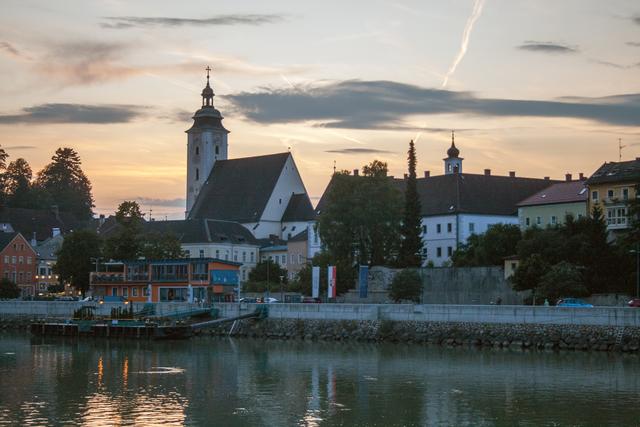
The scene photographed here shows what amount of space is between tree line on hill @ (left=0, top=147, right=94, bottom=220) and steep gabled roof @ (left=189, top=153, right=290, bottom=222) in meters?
41.7

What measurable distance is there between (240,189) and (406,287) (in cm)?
5992

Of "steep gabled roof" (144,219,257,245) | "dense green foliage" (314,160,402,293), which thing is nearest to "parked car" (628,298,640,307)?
"dense green foliage" (314,160,402,293)

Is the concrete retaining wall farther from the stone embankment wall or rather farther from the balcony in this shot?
the balcony

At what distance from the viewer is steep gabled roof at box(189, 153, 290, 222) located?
453 feet

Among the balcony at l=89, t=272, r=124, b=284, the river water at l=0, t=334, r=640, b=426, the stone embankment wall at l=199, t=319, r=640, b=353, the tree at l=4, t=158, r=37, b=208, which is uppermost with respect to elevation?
the tree at l=4, t=158, r=37, b=208

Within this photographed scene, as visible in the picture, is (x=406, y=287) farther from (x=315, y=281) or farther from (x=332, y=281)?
(x=315, y=281)

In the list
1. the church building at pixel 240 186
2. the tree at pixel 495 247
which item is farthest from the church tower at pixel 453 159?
the tree at pixel 495 247

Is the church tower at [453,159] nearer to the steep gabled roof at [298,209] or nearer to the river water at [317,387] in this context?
the steep gabled roof at [298,209]

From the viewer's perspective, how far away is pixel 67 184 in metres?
196

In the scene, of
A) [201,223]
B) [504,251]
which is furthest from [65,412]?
[201,223]

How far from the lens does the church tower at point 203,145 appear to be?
14975 centimetres

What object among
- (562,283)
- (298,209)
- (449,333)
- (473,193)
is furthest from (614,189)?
(298,209)

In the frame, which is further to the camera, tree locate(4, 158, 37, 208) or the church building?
tree locate(4, 158, 37, 208)

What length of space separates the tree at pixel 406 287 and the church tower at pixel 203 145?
68.0 m
